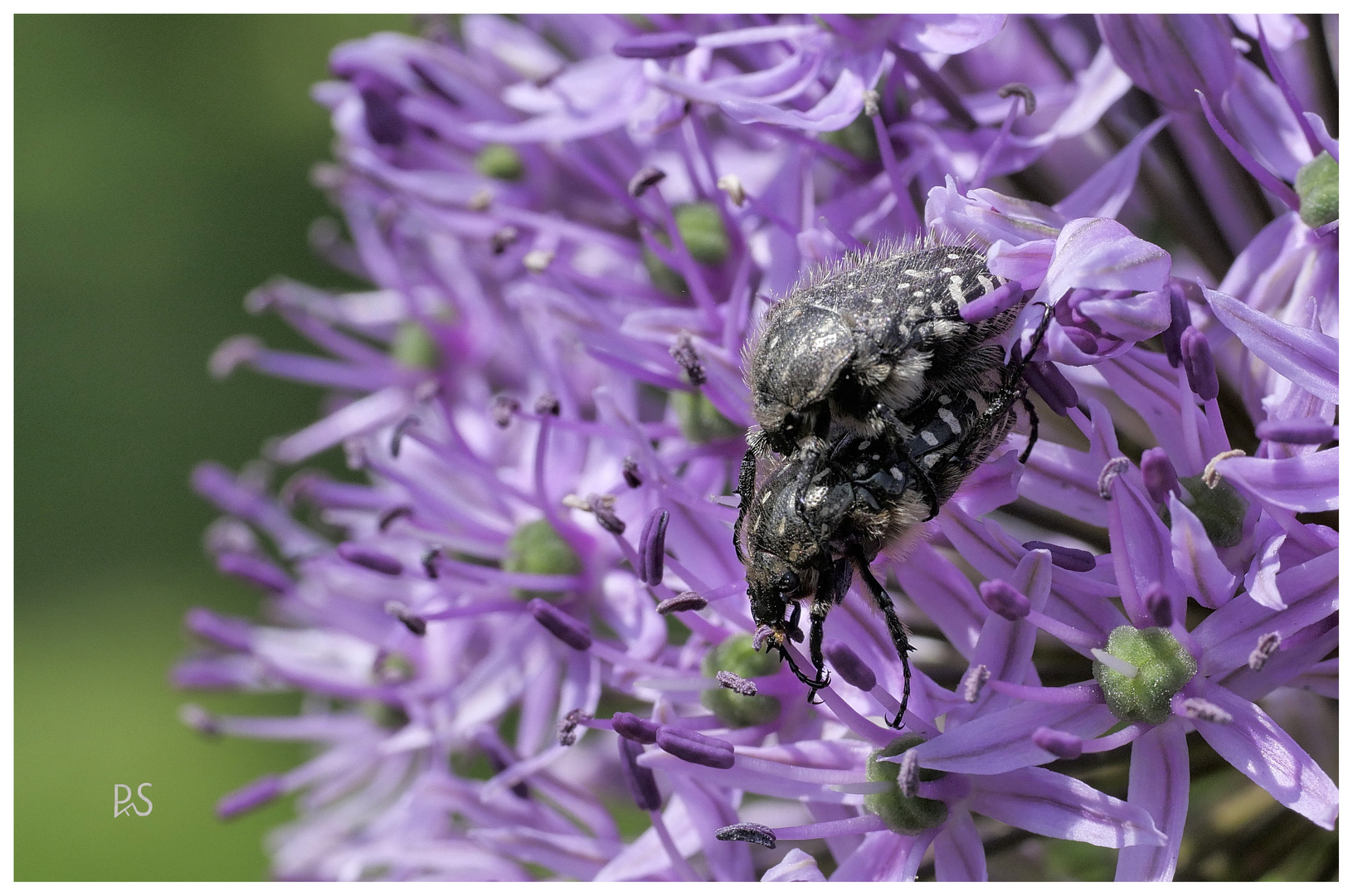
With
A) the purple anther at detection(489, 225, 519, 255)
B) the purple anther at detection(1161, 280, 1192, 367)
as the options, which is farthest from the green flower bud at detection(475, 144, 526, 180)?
the purple anther at detection(1161, 280, 1192, 367)

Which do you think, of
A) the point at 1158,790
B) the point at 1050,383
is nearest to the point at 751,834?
the point at 1158,790

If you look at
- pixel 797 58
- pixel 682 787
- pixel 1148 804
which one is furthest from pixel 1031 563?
pixel 797 58

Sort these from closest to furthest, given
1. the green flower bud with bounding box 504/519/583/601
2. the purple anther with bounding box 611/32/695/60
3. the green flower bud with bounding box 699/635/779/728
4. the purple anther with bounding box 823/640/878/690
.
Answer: the purple anther with bounding box 823/640/878/690, the green flower bud with bounding box 699/635/779/728, the purple anther with bounding box 611/32/695/60, the green flower bud with bounding box 504/519/583/601

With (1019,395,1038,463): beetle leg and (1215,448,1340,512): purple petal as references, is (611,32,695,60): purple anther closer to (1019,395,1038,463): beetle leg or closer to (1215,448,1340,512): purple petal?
(1019,395,1038,463): beetle leg

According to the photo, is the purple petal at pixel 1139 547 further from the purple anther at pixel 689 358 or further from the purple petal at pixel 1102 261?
the purple anther at pixel 689 358

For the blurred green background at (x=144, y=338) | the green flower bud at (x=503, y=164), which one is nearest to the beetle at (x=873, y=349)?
the green flower bud at (x=503, y=164)
